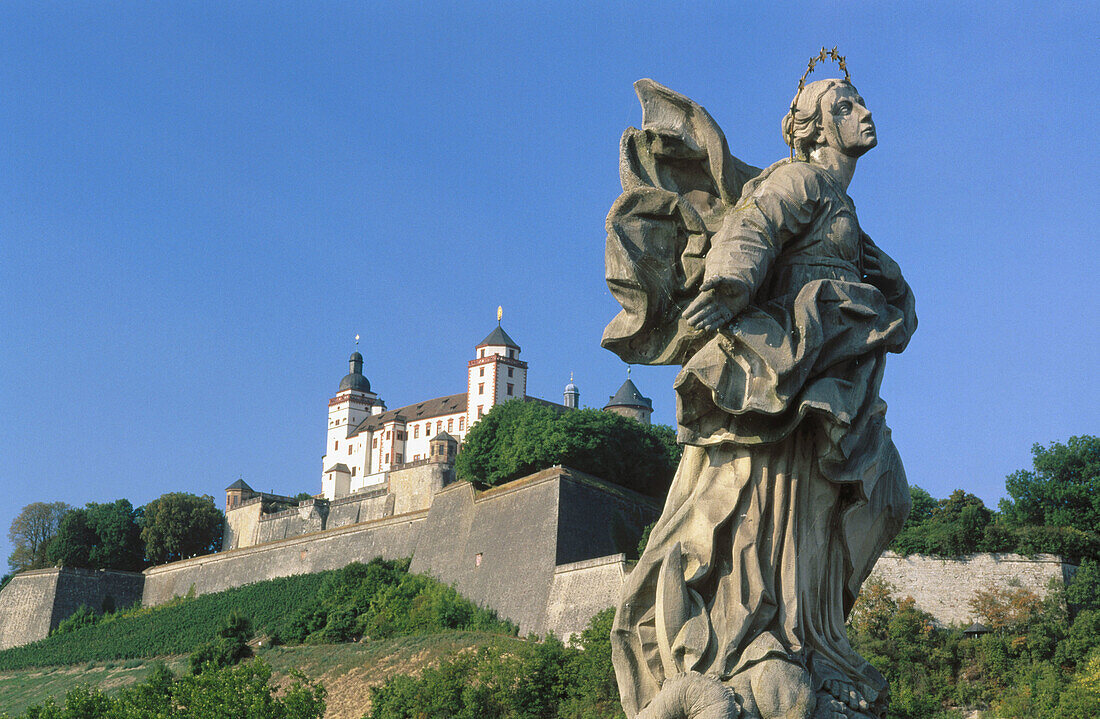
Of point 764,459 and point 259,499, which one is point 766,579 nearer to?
point 764,459

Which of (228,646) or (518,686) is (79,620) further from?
(518,686)

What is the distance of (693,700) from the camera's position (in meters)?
5.07

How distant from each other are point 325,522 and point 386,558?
17.9m

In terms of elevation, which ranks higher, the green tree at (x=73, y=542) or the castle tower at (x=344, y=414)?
the castle tower at (x=344, y=414)

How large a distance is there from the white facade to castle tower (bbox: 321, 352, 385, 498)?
3.4 inches

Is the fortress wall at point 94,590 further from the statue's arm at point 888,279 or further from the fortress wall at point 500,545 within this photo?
the statue's arm at point 888,279

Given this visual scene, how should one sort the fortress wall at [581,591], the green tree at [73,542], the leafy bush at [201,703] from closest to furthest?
1. the leafy bush at [201,703]
2. the fortress wall at [581,591]
3. the green tree at [73,542]

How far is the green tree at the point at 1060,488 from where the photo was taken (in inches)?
1809

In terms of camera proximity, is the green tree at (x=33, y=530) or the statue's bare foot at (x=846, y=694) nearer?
the statue's bare foot at (x=846, y=694)

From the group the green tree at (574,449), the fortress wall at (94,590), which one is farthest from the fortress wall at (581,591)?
the fortress wall at (94,590)

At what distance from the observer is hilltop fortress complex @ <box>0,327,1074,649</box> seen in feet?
142

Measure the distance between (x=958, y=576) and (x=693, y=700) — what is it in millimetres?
40257

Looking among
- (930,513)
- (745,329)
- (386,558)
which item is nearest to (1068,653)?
(930,513)

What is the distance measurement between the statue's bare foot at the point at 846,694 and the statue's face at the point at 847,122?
7.92 ft
